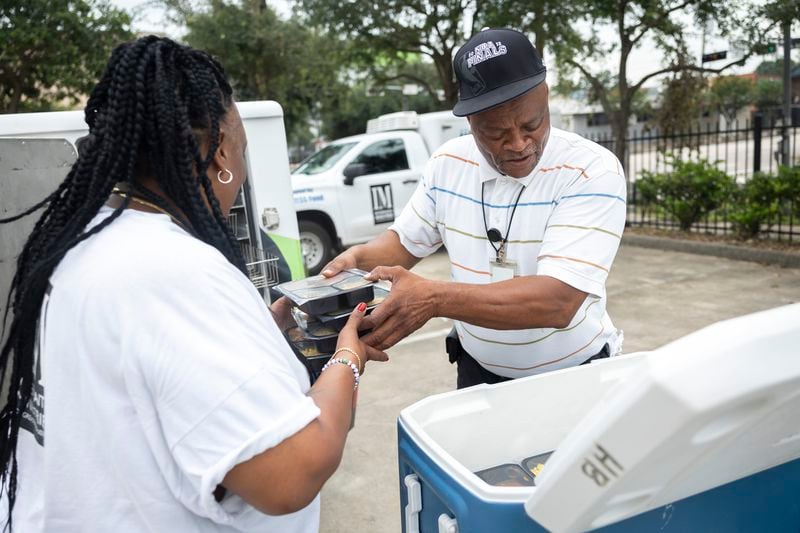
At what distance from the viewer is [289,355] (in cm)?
112

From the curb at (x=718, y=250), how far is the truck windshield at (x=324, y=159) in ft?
13.3

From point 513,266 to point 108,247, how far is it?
1171mm

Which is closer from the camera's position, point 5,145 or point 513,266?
point 513,266

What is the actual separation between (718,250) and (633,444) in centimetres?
784

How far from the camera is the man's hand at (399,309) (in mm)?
1608

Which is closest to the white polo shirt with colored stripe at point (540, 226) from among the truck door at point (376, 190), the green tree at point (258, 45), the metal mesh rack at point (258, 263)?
the metal mesh rack at point (258, 263)

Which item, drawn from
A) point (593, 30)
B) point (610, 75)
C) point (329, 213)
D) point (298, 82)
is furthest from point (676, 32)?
point (298, 82)

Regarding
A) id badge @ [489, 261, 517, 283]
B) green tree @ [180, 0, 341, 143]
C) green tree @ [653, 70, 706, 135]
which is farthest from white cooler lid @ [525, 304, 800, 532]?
green tree @ [180, 0, 341, 143]

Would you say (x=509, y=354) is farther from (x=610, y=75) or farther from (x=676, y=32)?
(x=610, y=75)

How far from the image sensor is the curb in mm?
7176

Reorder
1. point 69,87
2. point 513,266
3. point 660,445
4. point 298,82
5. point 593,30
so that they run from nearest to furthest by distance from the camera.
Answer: point 660,445
point 513,266
point 69,87
point 593,30
point 298,82

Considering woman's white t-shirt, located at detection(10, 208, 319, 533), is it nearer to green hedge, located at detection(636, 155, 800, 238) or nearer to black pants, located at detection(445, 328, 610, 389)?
black pants, located at detection(445, 328, 610, 389)

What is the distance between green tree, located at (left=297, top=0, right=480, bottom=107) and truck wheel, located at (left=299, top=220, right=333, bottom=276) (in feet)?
17.3

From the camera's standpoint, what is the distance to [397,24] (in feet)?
41.0
